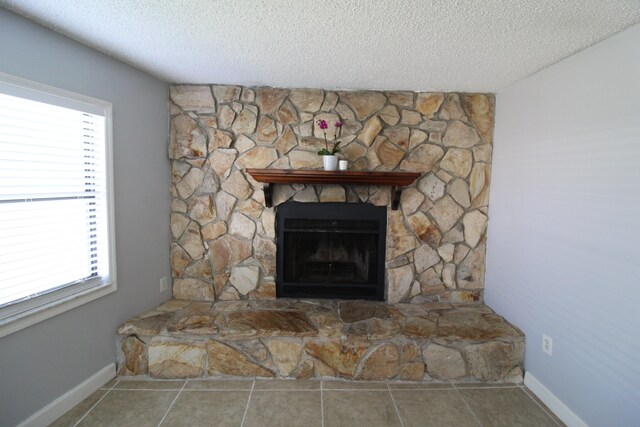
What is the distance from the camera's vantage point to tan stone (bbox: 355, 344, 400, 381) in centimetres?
204

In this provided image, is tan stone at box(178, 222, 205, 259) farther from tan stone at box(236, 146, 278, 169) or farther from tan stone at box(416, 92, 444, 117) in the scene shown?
tan stone at box(416, 92, 444, 117)

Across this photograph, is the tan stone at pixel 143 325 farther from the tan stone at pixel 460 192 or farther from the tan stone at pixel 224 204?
the tan stone at pixel 460 192

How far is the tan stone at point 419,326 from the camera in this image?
206 cm

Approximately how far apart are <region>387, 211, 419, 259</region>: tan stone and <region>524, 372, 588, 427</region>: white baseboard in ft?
3.88

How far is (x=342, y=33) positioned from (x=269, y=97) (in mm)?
1047

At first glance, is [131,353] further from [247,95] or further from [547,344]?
[547,344]

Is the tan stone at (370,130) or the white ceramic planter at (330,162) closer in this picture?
the white ceramic planter at (330,162)

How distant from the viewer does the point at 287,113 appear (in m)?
2.52

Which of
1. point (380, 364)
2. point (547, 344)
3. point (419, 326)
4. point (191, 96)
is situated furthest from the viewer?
point (191, 96)

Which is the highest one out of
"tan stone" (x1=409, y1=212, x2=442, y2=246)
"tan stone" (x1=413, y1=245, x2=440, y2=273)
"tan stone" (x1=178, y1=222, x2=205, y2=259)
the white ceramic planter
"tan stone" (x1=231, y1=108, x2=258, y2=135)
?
"tan stone" (x1=231, y1=108, x2=258, y2=135)

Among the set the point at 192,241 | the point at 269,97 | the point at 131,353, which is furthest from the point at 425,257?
the point at 131,353

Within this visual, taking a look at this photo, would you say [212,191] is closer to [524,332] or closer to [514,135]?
[514,135]

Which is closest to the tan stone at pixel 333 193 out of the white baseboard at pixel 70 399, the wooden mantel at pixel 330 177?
the wooden mantel at pixel 330 177

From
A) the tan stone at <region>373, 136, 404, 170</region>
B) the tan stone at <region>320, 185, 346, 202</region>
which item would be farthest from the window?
the tan stone at <region>373, 136, 404, 170</region>
